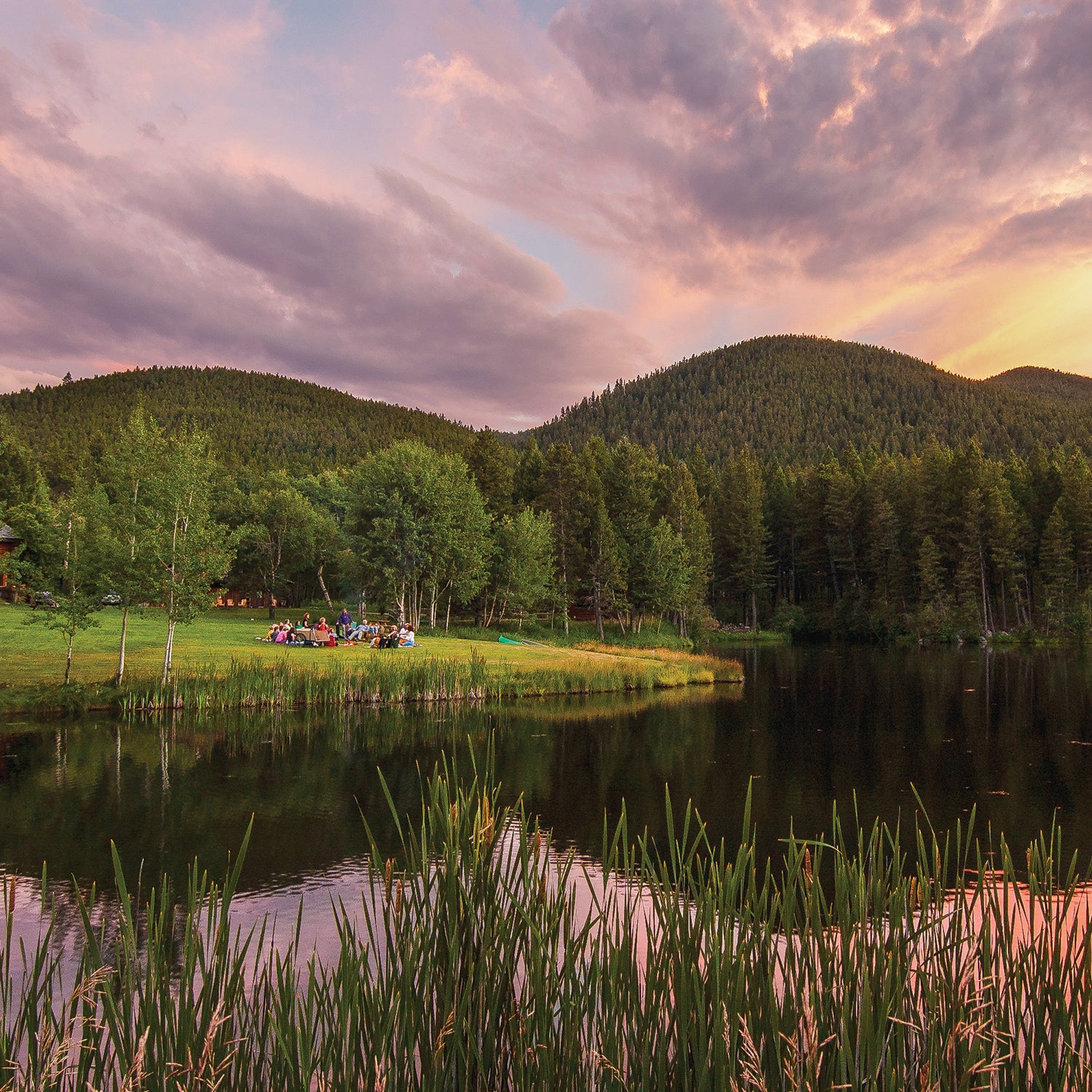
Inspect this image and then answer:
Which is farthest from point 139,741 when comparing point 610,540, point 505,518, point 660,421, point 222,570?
point 660,421

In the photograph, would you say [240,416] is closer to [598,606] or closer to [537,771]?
[598,606]

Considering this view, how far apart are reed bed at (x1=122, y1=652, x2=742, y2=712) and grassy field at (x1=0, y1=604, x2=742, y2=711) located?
0.03 m

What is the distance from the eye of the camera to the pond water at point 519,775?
12.1m

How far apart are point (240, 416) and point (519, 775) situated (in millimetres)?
156327

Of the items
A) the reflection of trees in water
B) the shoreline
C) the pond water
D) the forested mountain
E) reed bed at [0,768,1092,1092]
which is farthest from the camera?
the forested mountain

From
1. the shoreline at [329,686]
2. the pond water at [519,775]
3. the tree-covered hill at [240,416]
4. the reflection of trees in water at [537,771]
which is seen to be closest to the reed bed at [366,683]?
the shoreline at [329,686]

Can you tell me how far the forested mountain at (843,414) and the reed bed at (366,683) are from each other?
98.7m

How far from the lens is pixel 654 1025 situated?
3.84 metres

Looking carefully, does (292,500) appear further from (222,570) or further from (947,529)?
(947,529)

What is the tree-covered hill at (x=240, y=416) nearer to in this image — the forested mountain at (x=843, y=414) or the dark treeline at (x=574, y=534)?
the dark treeline at (x=574, y=534)

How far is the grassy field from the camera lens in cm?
2267

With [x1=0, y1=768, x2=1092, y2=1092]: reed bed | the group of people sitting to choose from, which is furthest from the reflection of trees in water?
the group of people sitting

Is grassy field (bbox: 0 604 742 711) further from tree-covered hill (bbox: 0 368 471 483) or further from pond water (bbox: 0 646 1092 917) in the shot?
tree-covered hill (bbox: 0 368 471 483)

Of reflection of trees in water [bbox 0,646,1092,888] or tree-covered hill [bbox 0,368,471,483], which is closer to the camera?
reflection of trees in water [bbox 0,646,1092,888]
